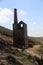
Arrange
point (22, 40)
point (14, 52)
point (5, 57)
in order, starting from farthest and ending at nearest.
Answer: point (22, 40) → point (14, 52) → point (5, 57)

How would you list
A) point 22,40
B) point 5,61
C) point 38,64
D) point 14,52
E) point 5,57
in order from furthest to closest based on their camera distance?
point 22,40 < point 14,52 < point 38,64 < point 5,57 < point 5,61

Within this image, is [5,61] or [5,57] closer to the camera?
[5,61]

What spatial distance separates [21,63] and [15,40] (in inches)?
727

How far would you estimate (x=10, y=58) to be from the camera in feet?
83.6

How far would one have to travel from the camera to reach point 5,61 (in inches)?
949

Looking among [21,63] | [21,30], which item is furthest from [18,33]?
[21,63]

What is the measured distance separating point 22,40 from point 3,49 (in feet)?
38.4

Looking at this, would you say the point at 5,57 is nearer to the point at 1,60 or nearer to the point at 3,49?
the point at 1,60

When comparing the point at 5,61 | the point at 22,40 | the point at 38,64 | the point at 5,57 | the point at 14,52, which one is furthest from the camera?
the point at 22,40

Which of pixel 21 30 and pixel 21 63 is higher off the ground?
pixel 21 30

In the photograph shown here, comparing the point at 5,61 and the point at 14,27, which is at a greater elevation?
the point at 14,27

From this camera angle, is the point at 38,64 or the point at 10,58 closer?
the point at 10,58

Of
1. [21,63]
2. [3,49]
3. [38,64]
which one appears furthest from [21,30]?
[21,63]

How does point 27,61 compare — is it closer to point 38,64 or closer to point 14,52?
point 38,64
